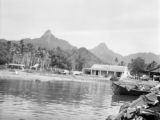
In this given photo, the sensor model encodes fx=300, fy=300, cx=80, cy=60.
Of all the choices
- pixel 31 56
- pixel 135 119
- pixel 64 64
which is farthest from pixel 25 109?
pixel 31 56

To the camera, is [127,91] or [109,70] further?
[109,70]

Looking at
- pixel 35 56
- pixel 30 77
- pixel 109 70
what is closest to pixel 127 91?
pixel 30 77

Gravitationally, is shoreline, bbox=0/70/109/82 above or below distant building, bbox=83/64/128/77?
below

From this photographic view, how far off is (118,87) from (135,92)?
2548 mm

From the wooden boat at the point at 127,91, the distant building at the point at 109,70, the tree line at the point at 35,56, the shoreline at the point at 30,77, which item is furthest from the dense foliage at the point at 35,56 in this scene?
the wooden boat at the point at 127,91

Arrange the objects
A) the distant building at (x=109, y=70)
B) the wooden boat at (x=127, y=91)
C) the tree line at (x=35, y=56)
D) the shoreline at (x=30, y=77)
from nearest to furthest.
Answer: the wooden boat at (x=127, y=91) < the shoreline at (x=30, y=77) < the distant building at (x=109, y=70) < the tree line at (x=35, y=56)

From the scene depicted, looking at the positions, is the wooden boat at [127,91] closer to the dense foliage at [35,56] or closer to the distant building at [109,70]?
the distant building at [109,70]

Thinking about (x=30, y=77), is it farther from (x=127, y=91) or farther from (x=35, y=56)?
(x=35, y=56)

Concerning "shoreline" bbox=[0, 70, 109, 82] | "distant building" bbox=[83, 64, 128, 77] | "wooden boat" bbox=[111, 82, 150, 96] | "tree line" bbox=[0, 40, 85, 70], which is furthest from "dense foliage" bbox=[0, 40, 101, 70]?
"wooden boat" bbox=[111, 82, 150, 96]

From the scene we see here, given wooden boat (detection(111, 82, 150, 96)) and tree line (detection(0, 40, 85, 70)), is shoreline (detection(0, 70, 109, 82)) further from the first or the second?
tree line (detection(0, 40, 85, 70))

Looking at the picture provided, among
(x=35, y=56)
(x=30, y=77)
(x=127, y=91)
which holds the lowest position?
(x=127, y=91)

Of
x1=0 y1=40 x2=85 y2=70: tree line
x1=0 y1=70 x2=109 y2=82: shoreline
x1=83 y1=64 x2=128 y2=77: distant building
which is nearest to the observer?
x1=0 y1=70 x2=109 y2=82: shoreline

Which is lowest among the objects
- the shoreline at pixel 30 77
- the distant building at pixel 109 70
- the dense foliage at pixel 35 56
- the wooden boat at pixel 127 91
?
the wooden boat at pixel 127 91

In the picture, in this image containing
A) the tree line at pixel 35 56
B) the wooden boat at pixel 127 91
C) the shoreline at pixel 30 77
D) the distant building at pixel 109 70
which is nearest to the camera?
the wooden boat at pixel 127 91
